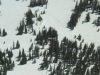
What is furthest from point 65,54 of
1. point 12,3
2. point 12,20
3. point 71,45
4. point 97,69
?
point 12,3

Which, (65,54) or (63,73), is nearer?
(63,73)

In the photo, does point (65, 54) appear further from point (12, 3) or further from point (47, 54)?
point (12, 3)

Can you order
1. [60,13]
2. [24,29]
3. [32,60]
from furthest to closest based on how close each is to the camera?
[60,13] → [24,29] → [32,60]

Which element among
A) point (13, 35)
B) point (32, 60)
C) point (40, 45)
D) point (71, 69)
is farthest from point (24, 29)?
point (71, 69)

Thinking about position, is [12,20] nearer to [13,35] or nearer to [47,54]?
[13,35]

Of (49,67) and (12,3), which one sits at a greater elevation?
(12,3)

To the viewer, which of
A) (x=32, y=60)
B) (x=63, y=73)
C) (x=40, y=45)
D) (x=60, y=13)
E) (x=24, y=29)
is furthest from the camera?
(x=60, y=13)
